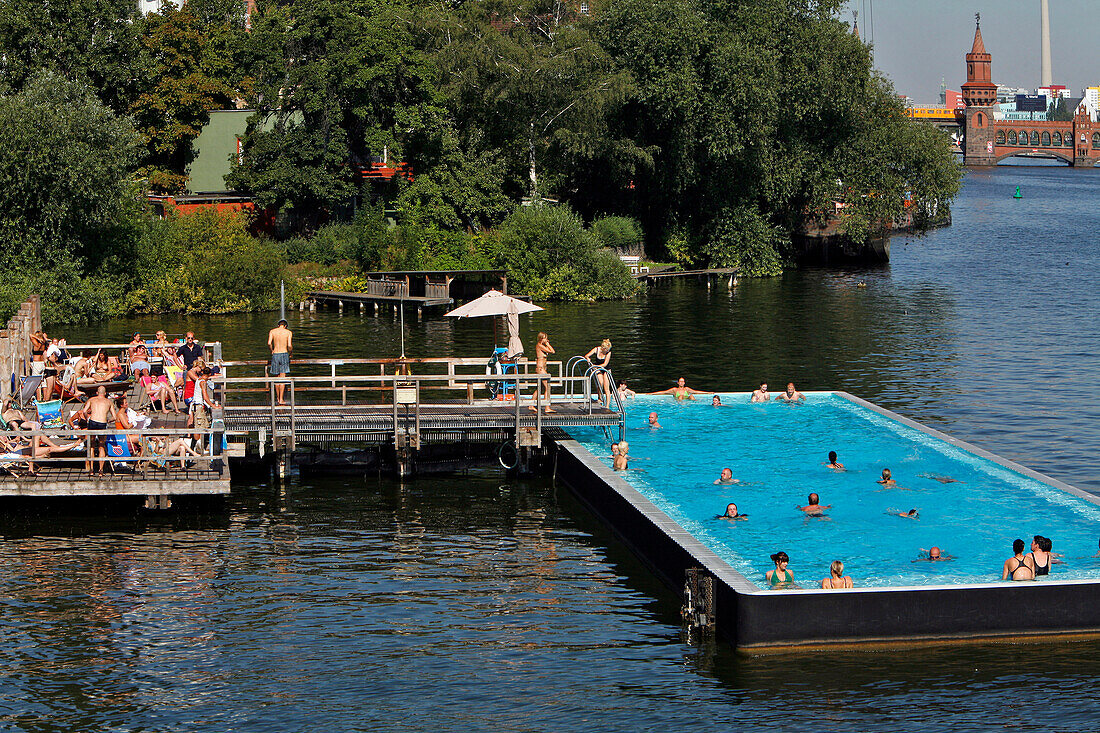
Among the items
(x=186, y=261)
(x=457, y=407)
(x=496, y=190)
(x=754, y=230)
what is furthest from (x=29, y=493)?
(x=754, y=230)

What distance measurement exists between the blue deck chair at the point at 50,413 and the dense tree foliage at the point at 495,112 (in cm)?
3329

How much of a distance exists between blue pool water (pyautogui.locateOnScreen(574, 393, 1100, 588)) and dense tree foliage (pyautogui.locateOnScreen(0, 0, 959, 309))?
3431 centimetres

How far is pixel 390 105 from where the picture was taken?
7344cm

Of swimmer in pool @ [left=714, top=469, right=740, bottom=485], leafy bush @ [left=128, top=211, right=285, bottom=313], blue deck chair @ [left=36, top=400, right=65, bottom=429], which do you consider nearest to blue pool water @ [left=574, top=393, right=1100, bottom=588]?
swimmer in pool @ [left=714, top=469, right=740, bottom=485]

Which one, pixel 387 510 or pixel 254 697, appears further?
pixel 387 510

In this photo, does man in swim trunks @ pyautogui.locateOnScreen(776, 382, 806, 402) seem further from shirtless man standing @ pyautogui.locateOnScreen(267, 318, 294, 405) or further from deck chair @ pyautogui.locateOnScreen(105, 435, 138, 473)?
deck chair @ pyautogui.locateOnScreen(105, 435, 138, 473)

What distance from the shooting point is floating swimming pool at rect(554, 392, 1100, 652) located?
20.1m

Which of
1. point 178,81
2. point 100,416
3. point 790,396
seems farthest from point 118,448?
point 178,81

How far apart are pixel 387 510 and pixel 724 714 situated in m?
12.5

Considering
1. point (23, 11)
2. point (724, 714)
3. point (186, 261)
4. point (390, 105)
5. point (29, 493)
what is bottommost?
point (724, 714)

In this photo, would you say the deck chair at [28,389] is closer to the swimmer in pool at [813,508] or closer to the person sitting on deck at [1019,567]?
the swimmer in pool at [813,508]

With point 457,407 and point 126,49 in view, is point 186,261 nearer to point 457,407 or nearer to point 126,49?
point 126,49

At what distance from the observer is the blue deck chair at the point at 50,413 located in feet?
95.9

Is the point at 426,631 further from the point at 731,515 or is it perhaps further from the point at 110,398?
the point at 110,398
